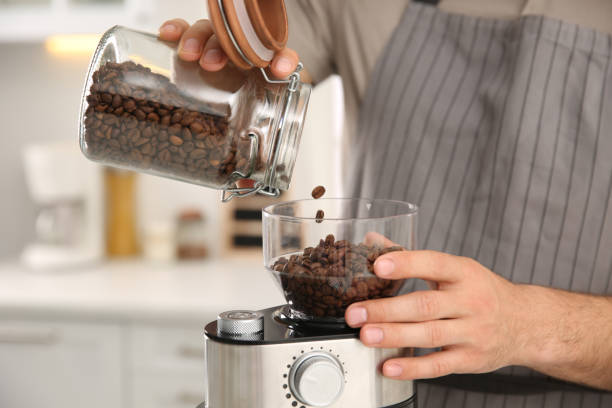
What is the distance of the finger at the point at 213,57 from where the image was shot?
2.24 feet

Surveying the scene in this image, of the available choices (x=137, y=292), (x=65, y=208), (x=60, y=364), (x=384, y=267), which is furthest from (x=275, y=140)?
(x=65, y=208)

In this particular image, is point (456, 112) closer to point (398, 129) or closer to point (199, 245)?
point (398, 129)

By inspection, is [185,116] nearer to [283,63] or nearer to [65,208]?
[283,63]

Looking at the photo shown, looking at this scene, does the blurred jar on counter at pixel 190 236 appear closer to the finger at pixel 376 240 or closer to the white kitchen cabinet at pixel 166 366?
the white kitchen cabinet at pixel 166 366

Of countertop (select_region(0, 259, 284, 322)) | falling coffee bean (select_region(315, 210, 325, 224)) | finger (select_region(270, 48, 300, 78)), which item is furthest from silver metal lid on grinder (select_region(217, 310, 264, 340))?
countertop (select_region(0, 259, 284, 322))

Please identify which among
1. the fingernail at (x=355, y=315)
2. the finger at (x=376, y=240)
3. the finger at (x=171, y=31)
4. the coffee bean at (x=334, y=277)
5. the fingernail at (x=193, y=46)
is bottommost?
the fingernail at (x=355, y=315)

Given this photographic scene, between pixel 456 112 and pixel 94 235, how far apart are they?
1.35 m

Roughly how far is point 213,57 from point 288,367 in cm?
32

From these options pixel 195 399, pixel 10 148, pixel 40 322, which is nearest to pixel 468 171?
pixel 195 399

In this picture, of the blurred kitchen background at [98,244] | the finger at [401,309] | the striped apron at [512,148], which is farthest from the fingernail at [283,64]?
the blurred kitchen background at [98,244]

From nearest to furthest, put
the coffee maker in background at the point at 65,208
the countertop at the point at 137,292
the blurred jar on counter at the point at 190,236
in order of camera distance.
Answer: the countertop at the point at 137,292 → the coffee maker in background at the point at 65,208 → the blurred jar on counter at the point at 190,236

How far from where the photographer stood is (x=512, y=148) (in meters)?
1.01

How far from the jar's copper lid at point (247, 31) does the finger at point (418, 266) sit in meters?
0.23

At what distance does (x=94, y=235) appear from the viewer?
2.05m
